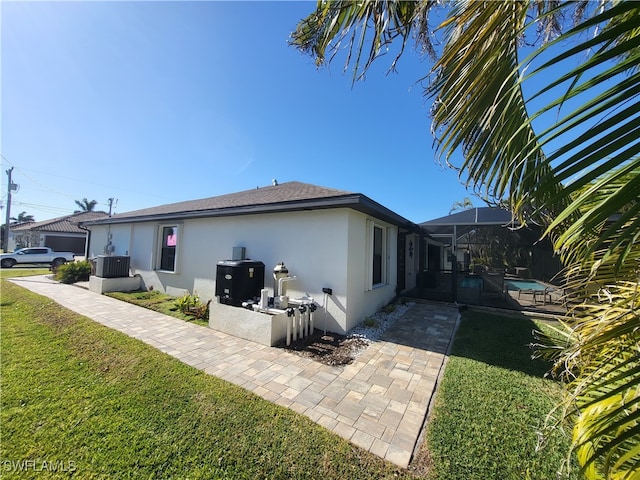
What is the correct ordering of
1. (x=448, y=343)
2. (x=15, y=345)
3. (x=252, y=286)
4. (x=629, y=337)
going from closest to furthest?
(x=629, y=337) → (x=15, y=345) → (x=448, y=343) → (x=252, y=286)

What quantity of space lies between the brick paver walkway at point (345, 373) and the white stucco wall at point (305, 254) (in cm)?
121

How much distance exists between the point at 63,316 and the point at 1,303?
3258 millimetres

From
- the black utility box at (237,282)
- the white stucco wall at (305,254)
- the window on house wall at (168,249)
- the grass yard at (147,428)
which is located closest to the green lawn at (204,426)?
the grass yard at (147,428)

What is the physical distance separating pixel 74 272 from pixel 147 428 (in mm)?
13840

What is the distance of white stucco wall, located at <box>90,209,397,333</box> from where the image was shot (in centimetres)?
594

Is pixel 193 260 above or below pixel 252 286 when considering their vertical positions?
above

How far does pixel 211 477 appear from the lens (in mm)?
2180

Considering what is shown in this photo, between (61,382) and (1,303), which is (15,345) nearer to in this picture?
(61,382)

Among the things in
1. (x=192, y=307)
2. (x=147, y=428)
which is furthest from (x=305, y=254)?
(x=147, y=428)

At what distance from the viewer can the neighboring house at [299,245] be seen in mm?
5949

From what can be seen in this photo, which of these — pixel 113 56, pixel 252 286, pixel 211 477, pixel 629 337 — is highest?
pixel 113 56

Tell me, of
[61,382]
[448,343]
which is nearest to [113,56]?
[61,382]

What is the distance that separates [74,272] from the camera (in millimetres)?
12141

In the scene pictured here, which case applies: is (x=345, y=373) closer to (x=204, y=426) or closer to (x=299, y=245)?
(x=204, y=426)
